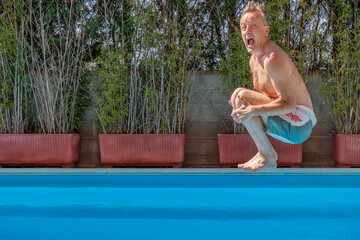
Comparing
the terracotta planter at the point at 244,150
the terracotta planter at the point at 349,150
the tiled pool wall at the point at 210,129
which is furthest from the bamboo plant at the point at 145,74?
the terracotta planter at the point at 349,150

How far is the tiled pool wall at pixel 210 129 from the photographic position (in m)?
4.36

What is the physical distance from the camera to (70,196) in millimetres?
2342

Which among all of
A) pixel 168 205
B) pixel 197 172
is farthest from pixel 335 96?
pixel 168 205

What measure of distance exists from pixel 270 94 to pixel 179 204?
78 centimetres

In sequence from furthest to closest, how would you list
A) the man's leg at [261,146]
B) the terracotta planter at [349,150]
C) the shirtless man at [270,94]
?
the terracotta planter at [349,150]
the man's leg at [261,146]
the shirtless man at [270,94]

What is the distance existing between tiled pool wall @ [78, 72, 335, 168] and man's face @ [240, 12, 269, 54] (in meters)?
2.45

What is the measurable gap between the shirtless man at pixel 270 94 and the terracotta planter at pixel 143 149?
6.39 ft

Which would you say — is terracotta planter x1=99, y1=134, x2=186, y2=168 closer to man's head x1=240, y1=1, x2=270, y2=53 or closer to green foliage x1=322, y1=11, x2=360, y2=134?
green foliage x1=322, y1=11, x2=360, y2=134

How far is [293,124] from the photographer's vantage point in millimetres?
1991

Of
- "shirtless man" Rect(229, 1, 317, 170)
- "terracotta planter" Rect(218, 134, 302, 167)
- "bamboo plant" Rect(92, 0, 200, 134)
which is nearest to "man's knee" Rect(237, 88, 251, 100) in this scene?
"shirtless man" Rect(229, 1, 317, 170)

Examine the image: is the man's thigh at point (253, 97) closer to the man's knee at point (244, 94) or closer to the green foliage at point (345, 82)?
the man's knee at point (244, 94)

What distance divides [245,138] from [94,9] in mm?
2322

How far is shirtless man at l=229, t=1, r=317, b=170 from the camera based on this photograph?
6.03 feet

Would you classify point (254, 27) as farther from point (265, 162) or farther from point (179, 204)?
point (179, 204)
